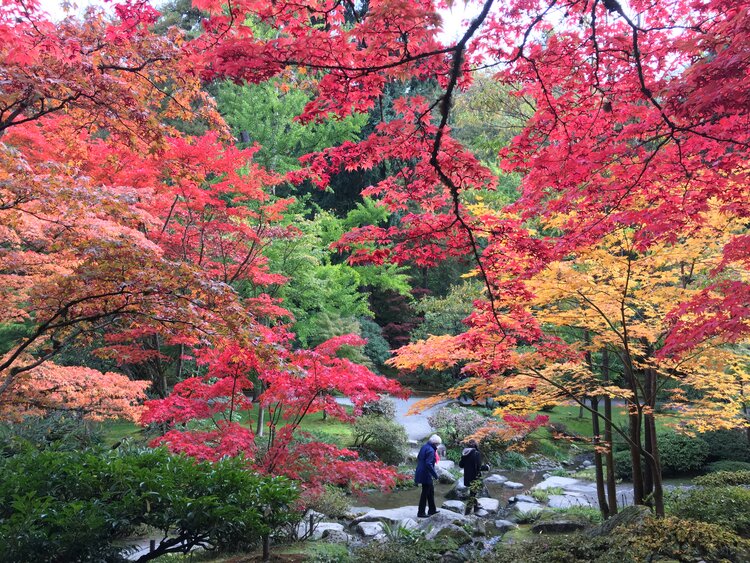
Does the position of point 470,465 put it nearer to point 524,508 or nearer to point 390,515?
point 524,508

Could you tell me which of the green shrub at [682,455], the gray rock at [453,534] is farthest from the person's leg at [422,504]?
the green shrub at [682,455]

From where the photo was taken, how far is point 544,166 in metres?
4.06

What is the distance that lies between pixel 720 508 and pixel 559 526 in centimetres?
195

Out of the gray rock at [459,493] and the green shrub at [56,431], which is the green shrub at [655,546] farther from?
the green shrub at [56,431]

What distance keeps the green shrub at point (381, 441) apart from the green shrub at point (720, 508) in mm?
6040

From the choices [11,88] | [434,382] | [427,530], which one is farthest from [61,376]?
[434,382]

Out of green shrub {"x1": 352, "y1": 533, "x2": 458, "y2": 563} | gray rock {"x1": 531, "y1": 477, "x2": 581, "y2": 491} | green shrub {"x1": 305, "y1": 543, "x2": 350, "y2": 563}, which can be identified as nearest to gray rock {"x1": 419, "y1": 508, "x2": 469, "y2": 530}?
green shrub {"x1": 352, "y1": 533, "x2": 458, "y2": 563}

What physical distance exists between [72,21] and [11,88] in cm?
87

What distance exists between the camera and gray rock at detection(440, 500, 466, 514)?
27.5ft

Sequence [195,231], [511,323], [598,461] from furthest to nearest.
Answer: [195,231] → [598,461] → [511,323]

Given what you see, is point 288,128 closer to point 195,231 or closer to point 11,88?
point 195,231

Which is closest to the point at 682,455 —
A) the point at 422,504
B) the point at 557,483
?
the point at 557,483

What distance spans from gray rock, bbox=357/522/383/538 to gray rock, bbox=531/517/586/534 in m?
2.08

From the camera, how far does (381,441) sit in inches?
448
